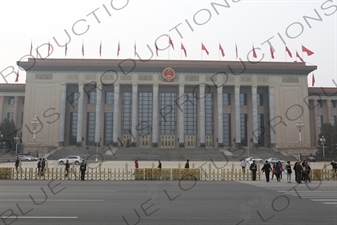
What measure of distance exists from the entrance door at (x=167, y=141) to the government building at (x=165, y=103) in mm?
177

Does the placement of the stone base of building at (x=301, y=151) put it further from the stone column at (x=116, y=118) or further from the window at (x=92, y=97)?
the window at (x=92, y=97)

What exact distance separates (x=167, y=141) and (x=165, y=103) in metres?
6.85

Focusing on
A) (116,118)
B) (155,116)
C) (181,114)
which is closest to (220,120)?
(181,114)

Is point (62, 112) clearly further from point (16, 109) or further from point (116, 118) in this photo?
point (16, 109)

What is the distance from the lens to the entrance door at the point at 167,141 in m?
59.1

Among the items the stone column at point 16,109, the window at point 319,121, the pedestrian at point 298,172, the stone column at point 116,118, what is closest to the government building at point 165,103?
the stone column at point 116,118

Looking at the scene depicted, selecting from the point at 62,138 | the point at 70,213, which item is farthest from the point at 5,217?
the point at 62,138

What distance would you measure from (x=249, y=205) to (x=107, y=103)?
52.5m

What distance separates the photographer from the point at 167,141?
5928cm

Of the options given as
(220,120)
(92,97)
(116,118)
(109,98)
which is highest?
(92,97)

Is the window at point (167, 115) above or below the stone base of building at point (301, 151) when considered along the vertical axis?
above

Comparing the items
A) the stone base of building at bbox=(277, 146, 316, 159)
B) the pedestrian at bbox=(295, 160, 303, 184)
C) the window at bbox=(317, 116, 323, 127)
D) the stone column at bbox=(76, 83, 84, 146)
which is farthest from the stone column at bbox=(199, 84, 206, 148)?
the pedestrian at bbox=(295, 160, 303, 184)

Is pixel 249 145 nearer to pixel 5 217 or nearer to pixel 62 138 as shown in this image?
pixel 62 138

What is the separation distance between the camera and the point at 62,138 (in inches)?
2202
